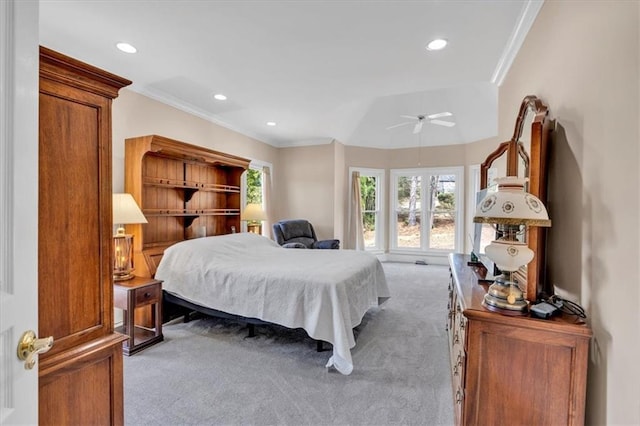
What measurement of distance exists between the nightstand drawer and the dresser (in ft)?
8.79

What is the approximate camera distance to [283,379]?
2.28 m

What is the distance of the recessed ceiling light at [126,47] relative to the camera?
8.63ft

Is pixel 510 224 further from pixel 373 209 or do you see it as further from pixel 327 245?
pixel 373 209

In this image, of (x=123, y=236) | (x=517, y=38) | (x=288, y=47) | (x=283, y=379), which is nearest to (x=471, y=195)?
(x=517, y=38)

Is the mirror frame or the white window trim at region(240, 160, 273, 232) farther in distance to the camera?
the white window trim at region(240, 160, 273, 232)

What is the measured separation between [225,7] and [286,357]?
9.16 ft

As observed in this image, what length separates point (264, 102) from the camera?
4.12m

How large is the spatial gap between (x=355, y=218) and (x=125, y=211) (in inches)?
182

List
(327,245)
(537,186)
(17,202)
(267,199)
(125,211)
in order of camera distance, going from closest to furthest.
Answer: (17,202)
(537,186)
(125,211)
(327,245)
(267,199)

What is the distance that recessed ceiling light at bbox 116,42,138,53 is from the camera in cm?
263

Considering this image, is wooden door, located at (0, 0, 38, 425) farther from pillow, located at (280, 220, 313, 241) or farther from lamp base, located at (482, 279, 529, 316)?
pillow, located at (280, 220, 313, 241)

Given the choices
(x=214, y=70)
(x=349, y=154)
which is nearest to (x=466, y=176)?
(x=349, y=154)

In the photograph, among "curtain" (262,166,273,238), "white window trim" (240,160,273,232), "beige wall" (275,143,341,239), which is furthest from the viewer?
"beige wall" (275,143,341,239)

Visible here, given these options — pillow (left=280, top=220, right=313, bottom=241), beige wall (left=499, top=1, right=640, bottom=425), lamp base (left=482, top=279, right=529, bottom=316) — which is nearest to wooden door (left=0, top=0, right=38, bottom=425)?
lamp base (left=482, top=279, right=529, bottom=316)
